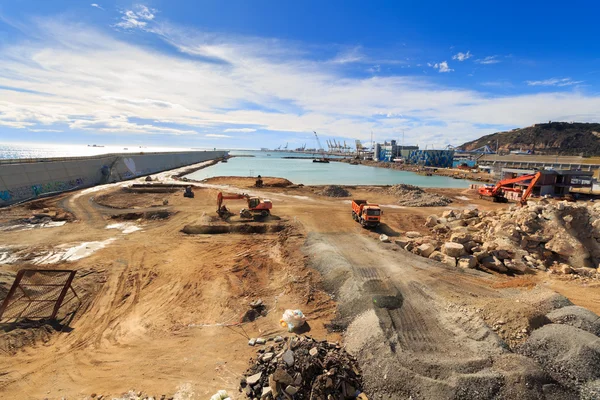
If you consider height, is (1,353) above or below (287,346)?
below

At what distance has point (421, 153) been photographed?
11581cm

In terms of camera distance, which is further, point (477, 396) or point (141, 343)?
point (141, 343)

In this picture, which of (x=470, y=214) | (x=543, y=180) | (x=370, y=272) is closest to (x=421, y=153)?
(x=543, y=180)

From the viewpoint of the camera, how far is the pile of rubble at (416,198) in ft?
110

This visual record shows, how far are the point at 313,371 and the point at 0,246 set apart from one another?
842 inches

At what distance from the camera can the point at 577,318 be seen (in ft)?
27.2

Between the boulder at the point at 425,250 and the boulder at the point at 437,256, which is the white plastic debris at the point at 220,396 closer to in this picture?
the boulder at the point at 437,256

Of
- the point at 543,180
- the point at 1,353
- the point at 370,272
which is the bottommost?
the point at 1,353

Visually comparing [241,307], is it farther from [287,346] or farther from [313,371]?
[313,371]

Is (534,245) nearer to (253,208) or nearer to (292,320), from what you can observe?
(292,320)

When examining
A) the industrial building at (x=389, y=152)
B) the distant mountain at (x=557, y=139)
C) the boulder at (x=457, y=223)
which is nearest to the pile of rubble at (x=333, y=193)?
the boulder at (x=457, y=223)

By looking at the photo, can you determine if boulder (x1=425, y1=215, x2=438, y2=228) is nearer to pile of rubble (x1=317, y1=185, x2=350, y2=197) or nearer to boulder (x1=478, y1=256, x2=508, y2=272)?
boulder (x1=478, y1=256, x2=508, y2=272)

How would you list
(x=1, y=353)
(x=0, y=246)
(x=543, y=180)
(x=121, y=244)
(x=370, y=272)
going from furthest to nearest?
(x=543, y=180) < (x=121, y=244) < (x=0, y=246) < (x=370, y=272) < (x=1, y=353)

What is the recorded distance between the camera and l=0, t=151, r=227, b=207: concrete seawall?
1142 inches
